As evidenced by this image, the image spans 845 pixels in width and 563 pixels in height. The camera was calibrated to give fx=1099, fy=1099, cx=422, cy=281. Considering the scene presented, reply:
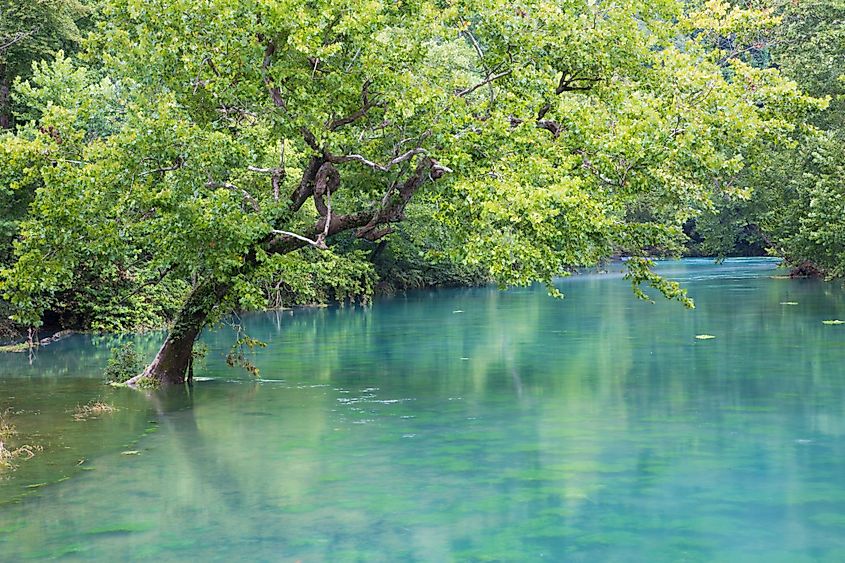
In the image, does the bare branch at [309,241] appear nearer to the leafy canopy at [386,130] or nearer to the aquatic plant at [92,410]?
the leafy canopy at [386,130]

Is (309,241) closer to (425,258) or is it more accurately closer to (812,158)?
(425,258)

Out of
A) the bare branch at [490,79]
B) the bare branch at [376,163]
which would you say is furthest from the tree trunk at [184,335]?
the bare branch at [490,79]

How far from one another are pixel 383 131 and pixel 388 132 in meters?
0.11

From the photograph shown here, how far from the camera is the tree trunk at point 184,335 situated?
24.4 m

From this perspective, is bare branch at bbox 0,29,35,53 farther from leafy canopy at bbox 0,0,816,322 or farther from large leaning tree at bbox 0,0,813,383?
large leaning tree at bbox 0,0,813,383

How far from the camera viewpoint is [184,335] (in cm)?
2536

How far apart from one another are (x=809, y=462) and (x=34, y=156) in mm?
15982

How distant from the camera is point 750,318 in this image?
141ft

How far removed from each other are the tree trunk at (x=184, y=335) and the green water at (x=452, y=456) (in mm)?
692

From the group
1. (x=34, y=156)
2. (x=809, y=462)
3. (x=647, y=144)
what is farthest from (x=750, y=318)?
(x=34, y=156)

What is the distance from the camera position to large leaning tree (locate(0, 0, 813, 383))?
69.8ft

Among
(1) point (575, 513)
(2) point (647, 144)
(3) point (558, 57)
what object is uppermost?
(3) point (558, 57)

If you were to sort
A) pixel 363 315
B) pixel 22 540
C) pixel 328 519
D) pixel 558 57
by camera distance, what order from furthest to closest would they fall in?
pixel 363 315 → pixel 558 57 → pixel 328 519 → pixel 22 540

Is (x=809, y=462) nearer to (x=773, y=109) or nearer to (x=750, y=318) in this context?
(x=773, y=109)
